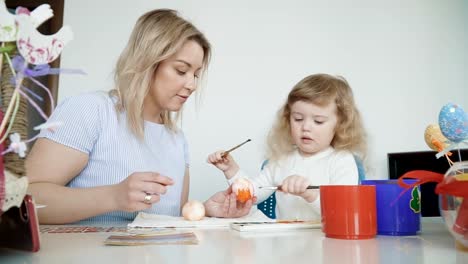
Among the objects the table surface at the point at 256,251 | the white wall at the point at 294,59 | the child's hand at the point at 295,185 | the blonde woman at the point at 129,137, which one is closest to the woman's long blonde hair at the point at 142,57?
the blonde woman at the point at 129,137

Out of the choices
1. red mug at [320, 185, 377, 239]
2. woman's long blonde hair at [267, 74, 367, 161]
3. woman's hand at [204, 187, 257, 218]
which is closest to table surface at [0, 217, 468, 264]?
red mug at [320, 185, 377, 239]

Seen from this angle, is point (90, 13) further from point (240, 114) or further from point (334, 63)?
point (334, 63)

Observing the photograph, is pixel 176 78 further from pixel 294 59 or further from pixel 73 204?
pixel 294 59

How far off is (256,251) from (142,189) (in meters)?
0.40

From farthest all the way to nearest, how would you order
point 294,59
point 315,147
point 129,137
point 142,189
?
point 294,59
point 315,147
point 129,137
point 142,189

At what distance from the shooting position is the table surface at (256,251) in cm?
54

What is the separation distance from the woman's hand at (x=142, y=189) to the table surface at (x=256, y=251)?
0.18m

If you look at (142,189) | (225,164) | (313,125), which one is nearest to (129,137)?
(225,164)

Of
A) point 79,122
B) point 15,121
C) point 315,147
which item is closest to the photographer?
point 15,121

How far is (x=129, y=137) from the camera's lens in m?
1.37

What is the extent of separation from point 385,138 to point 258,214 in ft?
4.76

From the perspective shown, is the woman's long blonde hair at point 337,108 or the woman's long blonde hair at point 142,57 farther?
the woman's long blonde hair at point 337,108

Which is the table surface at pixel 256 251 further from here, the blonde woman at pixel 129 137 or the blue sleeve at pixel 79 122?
the blue sleeve at pixel 79 122

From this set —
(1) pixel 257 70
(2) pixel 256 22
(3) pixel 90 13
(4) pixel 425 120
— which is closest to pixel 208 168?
(1) pixel 257 70
